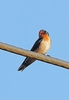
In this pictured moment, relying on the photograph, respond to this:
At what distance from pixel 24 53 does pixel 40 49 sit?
6076 mm

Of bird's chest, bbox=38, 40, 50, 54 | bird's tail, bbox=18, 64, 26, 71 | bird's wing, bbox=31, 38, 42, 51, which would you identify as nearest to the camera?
bird's tail, bbox=18, 64, 26, 71

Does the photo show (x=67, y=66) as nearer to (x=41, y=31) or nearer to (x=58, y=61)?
(x=58, y=61)

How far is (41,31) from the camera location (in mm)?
11156

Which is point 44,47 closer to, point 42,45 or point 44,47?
point 44,47

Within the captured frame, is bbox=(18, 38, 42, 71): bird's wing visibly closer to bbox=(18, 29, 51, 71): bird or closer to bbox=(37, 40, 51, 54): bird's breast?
bbox=(18, 29, 51, 71): bird

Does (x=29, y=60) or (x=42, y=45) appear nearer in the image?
(x=29, y=60)

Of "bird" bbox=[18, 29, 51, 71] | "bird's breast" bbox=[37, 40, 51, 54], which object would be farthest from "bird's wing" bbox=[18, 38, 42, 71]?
"bird's breast" bbox=[37, 40, 51, 54]

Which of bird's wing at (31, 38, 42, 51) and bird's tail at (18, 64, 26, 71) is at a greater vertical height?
bird's wing at (31, 38, 42, 51)

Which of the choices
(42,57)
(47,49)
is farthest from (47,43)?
(42,57)

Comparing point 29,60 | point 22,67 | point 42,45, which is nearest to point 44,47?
point 42,45

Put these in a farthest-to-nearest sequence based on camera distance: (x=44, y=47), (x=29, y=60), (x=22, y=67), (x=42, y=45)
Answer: (x=42, y=45) < (x=44, y=47) < (x=29, y=60) < (x=22, y=67)

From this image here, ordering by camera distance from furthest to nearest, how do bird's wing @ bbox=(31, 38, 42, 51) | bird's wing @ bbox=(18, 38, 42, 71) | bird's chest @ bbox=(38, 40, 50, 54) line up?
bird's wing @ bbox=(31, 38, 42, 51) < bird's chest @ bbox=(38, 40, 50, 54) < bird's wing @ bbox=(18, 38, 42, 71)

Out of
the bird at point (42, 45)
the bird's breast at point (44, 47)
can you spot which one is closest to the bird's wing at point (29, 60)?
the bird at point (42, 45)

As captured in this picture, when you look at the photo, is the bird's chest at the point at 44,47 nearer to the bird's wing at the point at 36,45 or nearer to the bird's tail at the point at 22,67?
the bird's wing at the point at 36,45
